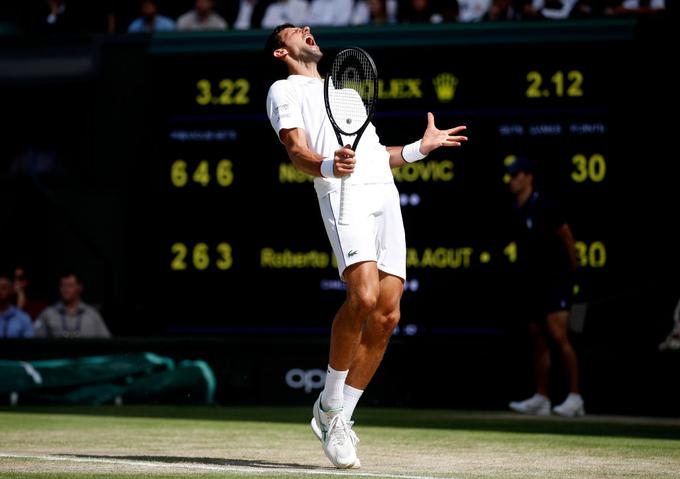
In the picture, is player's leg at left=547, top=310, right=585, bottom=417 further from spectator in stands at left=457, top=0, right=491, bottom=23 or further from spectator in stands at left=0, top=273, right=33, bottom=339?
spectator in stands at left=0, top=273, right=33, bottom=339

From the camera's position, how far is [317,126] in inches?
249

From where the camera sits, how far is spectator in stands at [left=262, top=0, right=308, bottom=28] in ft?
44.0

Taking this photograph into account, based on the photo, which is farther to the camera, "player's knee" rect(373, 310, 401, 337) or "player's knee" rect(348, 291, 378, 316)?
"player's knee" rect(373, 310, 401, 337)

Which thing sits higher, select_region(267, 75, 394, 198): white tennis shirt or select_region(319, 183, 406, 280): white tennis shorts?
select_region(267, 75, 394, 198): white tennis shirt

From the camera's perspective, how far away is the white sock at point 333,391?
607 centimetres

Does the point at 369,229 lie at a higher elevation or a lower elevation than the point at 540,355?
higher

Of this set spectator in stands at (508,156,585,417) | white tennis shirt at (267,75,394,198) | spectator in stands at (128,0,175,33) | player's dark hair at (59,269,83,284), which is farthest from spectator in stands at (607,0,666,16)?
white tennis shirt at (267,75,394,198)

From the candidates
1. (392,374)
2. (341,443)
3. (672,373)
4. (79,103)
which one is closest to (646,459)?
(341,443)

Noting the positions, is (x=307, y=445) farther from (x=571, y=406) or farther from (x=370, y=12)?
(x=370, y=12)

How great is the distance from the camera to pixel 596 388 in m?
10.7

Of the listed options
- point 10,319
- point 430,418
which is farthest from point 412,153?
point 10,319

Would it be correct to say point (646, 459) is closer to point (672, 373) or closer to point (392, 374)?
point (672, 373)

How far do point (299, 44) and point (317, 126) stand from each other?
1.36ft

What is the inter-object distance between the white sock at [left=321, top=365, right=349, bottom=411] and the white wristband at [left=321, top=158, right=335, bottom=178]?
2.77ft
